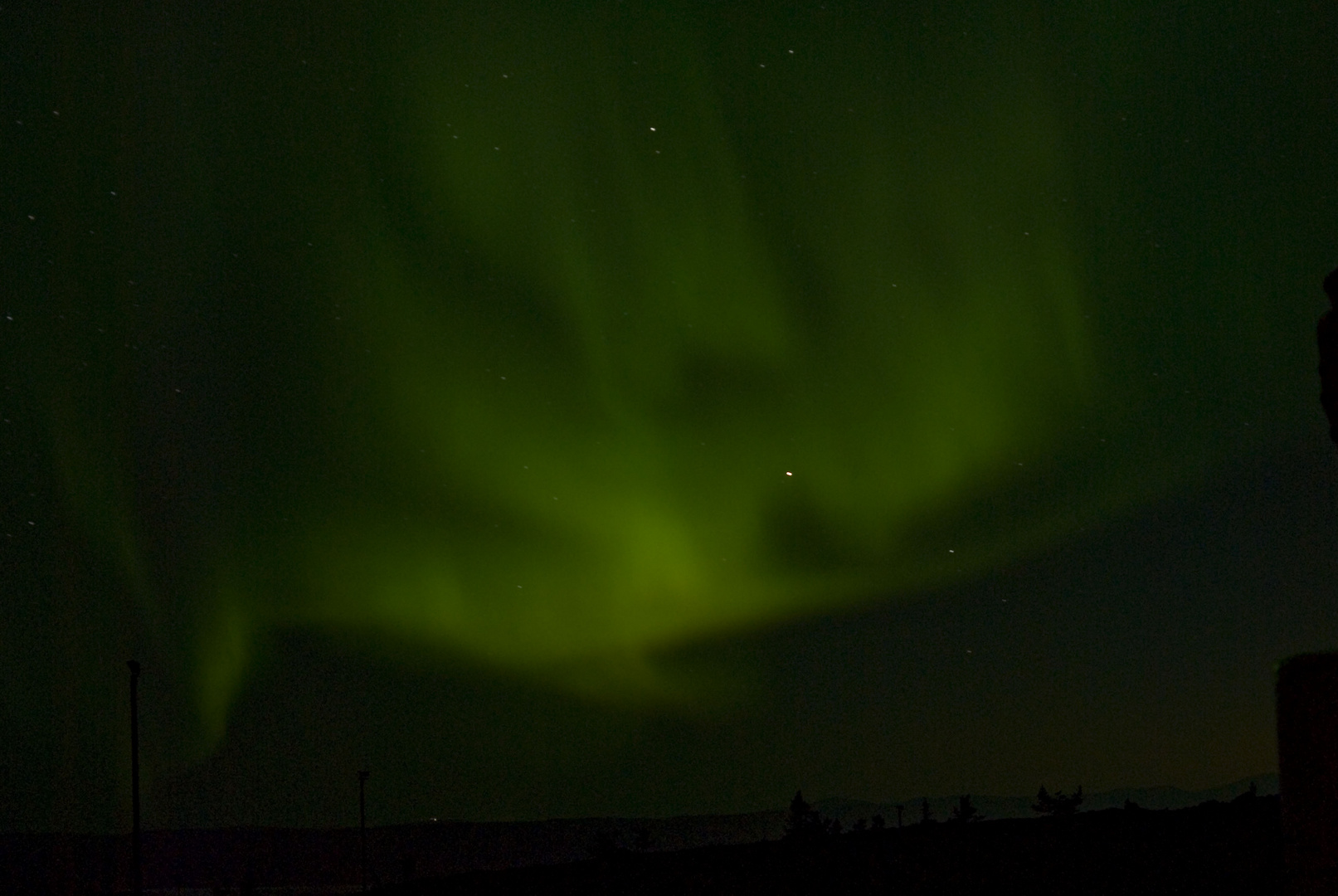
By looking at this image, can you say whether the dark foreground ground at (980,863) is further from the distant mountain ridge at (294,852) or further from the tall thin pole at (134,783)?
the distant mountain ridge at (294,852)

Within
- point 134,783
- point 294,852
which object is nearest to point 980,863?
point 134,783

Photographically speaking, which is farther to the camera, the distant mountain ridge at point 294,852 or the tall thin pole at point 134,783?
the distant mountain ridge at point 294,852

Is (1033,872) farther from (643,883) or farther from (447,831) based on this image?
(447,831)

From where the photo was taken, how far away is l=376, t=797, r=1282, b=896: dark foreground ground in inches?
648

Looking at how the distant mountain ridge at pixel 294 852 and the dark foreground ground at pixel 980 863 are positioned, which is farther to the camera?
the distant mountain ridge at pixel 294 852

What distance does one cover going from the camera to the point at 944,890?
17.1 meters

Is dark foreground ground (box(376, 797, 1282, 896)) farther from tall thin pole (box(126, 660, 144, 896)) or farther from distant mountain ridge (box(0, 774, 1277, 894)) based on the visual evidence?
distant mountain ridge (box(0, 774, 1277, 894))

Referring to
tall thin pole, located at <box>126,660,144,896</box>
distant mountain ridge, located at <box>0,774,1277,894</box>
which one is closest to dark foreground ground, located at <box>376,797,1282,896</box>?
tall thin pole, located at <box>126,660,144,896</box>

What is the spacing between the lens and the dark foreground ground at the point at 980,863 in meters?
16.5

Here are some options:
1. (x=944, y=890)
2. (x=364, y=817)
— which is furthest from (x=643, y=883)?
(x=364, y=817)

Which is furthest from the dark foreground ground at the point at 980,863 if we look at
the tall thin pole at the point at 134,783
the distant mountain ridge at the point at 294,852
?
the distant mountain ridge at the point at 294,852

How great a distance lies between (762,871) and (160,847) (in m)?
143

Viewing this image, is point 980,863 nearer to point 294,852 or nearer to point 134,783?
point 134,783

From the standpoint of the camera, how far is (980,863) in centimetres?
1853
